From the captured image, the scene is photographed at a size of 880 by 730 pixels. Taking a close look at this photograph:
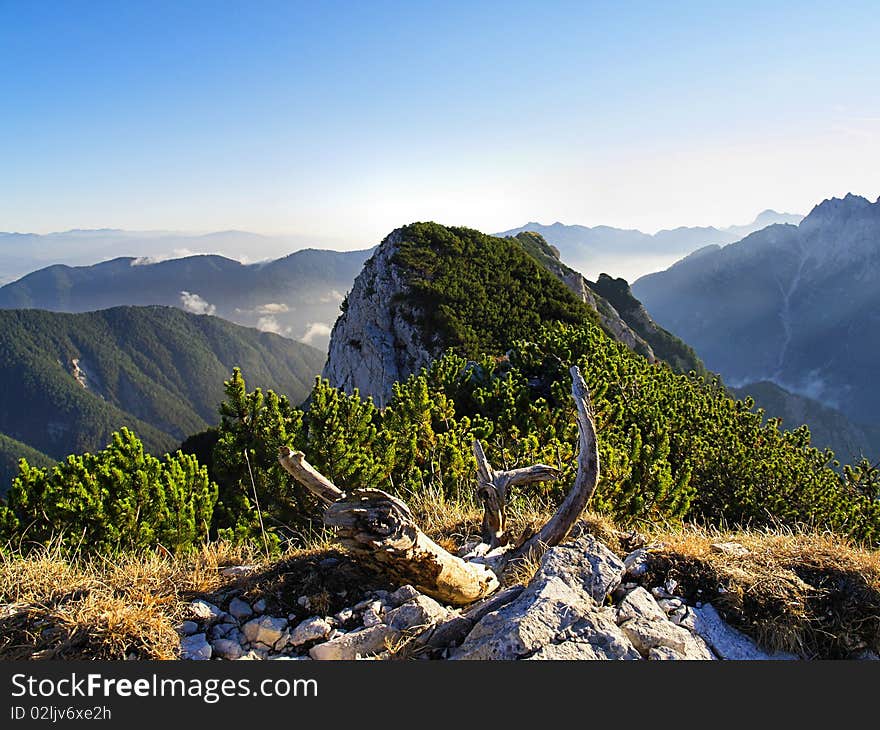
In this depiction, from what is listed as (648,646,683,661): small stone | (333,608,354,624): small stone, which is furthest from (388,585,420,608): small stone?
(648,646,683,661): small stone

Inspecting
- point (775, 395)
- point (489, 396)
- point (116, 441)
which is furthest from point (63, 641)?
point (775, 395)

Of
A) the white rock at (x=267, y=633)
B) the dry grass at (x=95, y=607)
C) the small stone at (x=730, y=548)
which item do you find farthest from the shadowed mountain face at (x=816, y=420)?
the dry grass at (x=95, y=607)

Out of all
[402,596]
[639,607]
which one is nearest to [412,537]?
[402,596]

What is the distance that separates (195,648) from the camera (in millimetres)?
3084

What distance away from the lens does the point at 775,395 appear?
16075cm

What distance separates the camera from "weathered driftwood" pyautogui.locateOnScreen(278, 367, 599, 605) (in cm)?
343

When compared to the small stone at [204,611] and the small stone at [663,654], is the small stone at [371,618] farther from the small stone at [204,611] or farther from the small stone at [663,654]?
the small stone at [663,654]

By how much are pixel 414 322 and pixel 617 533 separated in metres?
38.3

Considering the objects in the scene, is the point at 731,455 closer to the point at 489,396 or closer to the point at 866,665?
the point at 489,396

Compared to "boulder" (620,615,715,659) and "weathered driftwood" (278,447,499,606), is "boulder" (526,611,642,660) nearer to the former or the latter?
"boulder" (620,615,715,659)

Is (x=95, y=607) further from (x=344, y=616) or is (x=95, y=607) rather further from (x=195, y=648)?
(x=344, y=616)

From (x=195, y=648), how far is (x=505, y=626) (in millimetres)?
1737

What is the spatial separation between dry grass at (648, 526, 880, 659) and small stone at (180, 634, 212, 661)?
291 centimetres

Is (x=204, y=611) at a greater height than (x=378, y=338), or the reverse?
(x=204, y=611)
